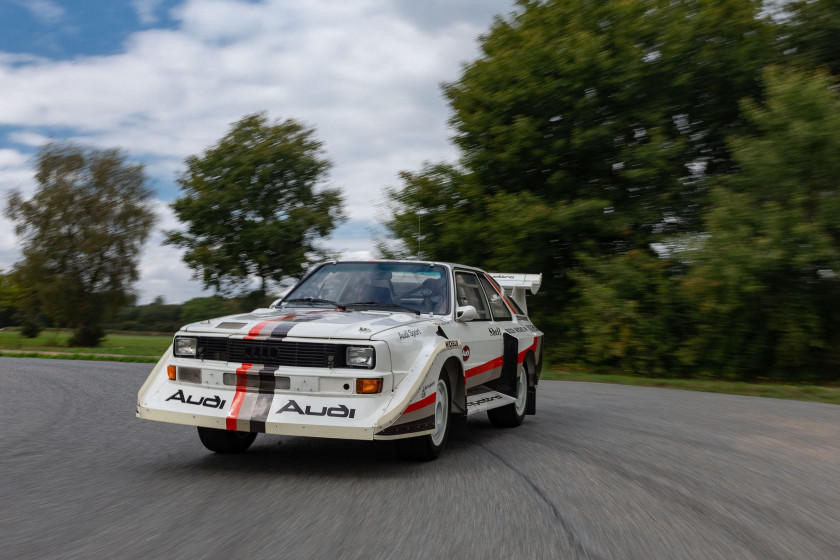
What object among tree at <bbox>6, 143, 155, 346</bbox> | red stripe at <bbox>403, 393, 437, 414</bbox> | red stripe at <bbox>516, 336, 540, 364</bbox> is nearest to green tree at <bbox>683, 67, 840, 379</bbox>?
red stripe at <bbox>516, 336, 540, 364</bbox>

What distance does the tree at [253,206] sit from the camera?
4347cm

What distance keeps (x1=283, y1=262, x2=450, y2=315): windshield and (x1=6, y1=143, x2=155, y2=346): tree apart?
49.8 metres

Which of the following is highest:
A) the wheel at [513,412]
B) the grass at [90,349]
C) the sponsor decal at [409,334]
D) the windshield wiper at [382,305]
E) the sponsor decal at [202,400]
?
the windshield wiper at [382,305]

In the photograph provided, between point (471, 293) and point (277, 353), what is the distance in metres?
2.97

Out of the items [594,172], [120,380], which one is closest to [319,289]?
[120,380]

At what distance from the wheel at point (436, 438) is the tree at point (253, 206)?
3678cm

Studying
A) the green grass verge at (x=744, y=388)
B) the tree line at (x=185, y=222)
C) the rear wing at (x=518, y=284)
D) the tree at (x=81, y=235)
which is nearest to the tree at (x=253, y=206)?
the tree line at (x=185, y=222)

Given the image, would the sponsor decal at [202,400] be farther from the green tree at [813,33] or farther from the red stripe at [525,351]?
the green tree at [813,33]

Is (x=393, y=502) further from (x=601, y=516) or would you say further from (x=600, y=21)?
(x=600, y=21)

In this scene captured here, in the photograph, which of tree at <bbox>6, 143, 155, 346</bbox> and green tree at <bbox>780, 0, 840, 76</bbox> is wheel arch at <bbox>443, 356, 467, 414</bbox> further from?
tree at <bbox>6, 143, 155, 346</bbox>

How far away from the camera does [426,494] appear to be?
561 centimetres

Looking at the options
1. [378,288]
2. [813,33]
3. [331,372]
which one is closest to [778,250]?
[813,33]

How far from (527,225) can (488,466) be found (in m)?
19.9

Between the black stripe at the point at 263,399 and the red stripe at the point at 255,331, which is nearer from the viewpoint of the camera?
the black stripe at the point at 263,399
